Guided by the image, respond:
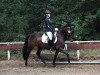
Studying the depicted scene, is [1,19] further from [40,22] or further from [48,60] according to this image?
[48,60]

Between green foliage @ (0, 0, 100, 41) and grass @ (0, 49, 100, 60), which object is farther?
green foliage @ (0, 0, 100, 41)

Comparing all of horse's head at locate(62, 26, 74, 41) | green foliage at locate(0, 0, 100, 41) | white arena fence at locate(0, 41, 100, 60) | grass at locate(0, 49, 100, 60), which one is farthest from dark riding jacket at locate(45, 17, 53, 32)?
green foliage at locate(0, 0, 100, 41)

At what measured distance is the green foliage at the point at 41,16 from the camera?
26.7 m

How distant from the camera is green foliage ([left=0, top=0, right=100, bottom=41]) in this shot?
87.5ft

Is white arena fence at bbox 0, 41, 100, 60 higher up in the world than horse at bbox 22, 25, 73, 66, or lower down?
lower down

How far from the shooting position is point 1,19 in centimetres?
2678

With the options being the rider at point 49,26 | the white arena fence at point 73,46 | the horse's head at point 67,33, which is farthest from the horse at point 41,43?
the white arena fence at point 73,46

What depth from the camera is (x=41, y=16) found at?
28234 mm

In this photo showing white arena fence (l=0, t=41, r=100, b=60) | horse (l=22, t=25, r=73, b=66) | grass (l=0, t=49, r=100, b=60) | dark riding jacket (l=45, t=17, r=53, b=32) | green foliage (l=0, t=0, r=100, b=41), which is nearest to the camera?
dark riding jacket (l=45, t=17, r=53, b=32)

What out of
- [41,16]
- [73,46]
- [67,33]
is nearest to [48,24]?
[67,33]

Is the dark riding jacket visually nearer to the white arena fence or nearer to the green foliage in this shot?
the white arena fence

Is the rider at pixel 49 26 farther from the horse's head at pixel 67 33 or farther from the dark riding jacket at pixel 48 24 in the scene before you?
the horse's head at pixel 67 33

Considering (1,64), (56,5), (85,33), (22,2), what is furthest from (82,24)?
(1,64)

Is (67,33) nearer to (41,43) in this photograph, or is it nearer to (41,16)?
(41,43)
